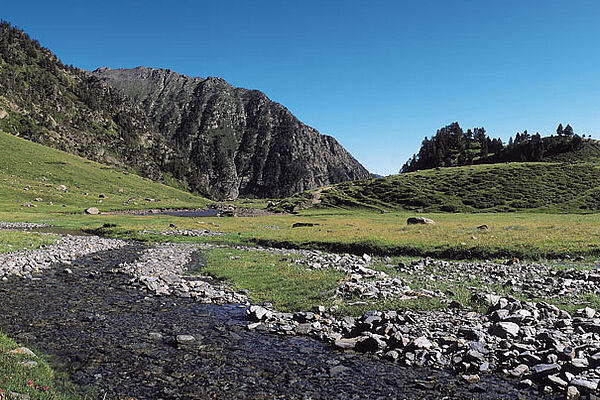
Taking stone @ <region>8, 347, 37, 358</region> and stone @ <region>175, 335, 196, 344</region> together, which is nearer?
stone @ <region>8, 347, 37, 358</region>

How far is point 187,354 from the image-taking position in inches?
505

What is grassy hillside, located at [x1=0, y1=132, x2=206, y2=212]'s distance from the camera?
108m

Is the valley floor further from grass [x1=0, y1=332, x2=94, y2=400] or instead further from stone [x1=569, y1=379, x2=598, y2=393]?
grass [x1=0, y1=332, x2=94, y2=400]

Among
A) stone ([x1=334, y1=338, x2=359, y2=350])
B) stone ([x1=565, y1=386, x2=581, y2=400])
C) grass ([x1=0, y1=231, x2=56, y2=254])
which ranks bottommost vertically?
stone ([x1=334, y1=338, x2=359, y2=350])

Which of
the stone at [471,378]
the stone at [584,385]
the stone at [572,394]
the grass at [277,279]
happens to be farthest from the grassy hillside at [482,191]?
the stone at [471,378]

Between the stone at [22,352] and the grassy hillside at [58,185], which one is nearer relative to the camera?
the stone at [22,352]

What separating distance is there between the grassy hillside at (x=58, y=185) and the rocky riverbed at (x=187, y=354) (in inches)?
3744

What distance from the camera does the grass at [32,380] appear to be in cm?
845

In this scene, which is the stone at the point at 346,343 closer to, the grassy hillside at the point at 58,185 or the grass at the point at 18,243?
the grass at the point at 18,243

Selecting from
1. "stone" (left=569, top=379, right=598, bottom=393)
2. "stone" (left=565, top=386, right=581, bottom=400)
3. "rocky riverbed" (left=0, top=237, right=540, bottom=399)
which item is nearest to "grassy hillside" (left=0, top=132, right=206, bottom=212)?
"rocky riverbed" (left=0, top=237, right=540, bottom=399)

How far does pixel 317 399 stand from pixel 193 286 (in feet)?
48.8

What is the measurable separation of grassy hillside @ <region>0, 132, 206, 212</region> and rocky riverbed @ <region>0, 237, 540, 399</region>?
95108 mm

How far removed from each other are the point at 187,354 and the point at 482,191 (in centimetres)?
13915

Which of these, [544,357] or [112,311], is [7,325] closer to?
[112,311]
